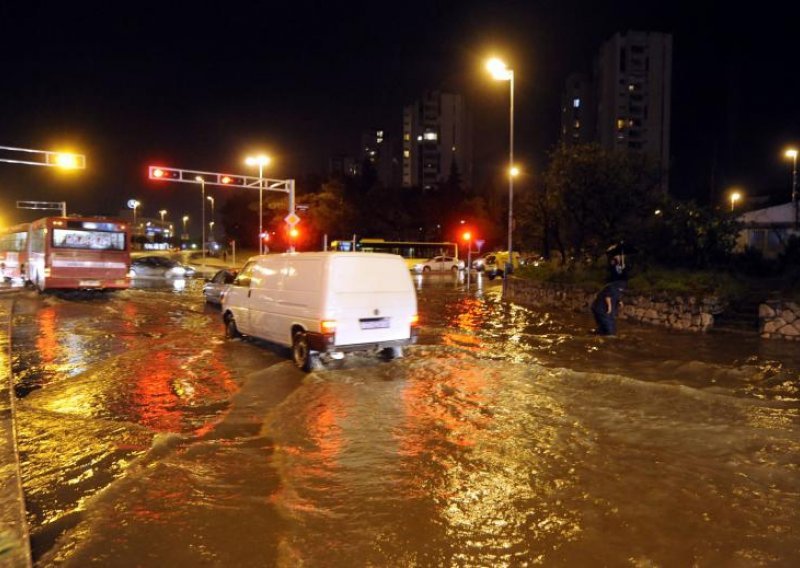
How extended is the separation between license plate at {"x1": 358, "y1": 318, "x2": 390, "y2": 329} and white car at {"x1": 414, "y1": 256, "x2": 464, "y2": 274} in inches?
1497

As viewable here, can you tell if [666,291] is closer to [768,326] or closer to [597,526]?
[768,326]

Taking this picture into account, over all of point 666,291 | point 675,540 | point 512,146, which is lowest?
point 675,540

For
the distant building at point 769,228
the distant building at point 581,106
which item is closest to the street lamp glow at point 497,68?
the distant building at point 769,228

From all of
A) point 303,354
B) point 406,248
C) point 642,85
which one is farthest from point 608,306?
point 642,85

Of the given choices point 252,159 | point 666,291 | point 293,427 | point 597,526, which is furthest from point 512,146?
point 597,526

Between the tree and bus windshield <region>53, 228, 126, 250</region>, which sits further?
bus windshield <region>53, 228, 126, 250</region>

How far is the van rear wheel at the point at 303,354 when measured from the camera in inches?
372

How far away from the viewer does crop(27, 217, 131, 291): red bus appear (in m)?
21.8

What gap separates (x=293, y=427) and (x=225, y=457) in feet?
3.51

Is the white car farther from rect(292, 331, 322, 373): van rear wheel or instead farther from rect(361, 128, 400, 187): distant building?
rect(361, 128, 400, 187): distant building

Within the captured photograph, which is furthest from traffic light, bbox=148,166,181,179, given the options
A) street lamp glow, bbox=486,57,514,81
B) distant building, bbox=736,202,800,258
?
distant building, bbox=736,202,800,258

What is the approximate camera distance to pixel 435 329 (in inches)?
579

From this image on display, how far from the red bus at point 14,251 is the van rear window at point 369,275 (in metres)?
22.3

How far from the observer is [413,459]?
18.8 feet
